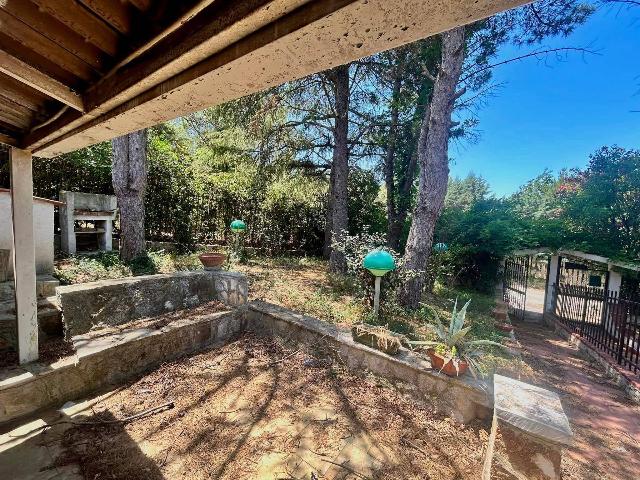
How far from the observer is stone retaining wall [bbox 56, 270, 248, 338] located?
3.24 metres

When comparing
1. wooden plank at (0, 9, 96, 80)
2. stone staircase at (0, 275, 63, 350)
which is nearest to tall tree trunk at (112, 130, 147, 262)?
stone staircase at (0, 275, 63, 350)

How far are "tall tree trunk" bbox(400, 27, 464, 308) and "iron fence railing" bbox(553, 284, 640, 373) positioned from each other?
4.10 meters

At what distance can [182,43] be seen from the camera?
998mm

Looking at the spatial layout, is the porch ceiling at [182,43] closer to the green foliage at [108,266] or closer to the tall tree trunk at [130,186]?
the green foliage at [108,266]

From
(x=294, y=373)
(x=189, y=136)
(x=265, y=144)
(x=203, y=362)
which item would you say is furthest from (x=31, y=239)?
(x=189, y=136)

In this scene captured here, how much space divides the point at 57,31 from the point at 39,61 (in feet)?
1.17

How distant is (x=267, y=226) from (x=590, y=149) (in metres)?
11.9

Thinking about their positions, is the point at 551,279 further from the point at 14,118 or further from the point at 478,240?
the point at 14,118

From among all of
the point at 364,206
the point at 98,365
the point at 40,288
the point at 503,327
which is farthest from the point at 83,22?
the point at 364,206

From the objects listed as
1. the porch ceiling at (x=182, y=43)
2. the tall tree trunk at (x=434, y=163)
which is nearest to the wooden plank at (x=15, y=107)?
the porch ceiling at (x=182, y=43)

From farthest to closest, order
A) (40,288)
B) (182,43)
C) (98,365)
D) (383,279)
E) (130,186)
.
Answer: (130,186) → (383,279) → (40,288) → (98,365) → (182,43)

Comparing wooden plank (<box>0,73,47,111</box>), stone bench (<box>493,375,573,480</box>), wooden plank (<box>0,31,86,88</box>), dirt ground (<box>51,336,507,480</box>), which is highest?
wooden plank (<box>0,73,47,111</box>)

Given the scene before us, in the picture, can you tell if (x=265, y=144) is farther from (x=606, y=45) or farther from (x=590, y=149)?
(x=590, y=149)

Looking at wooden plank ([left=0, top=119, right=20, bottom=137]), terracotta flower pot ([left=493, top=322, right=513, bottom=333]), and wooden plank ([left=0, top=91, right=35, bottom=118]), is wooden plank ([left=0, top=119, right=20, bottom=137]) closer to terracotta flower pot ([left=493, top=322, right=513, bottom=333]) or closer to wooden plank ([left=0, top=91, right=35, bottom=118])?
wooden plank ([left=0, top=91, right=35, bottom=118])
